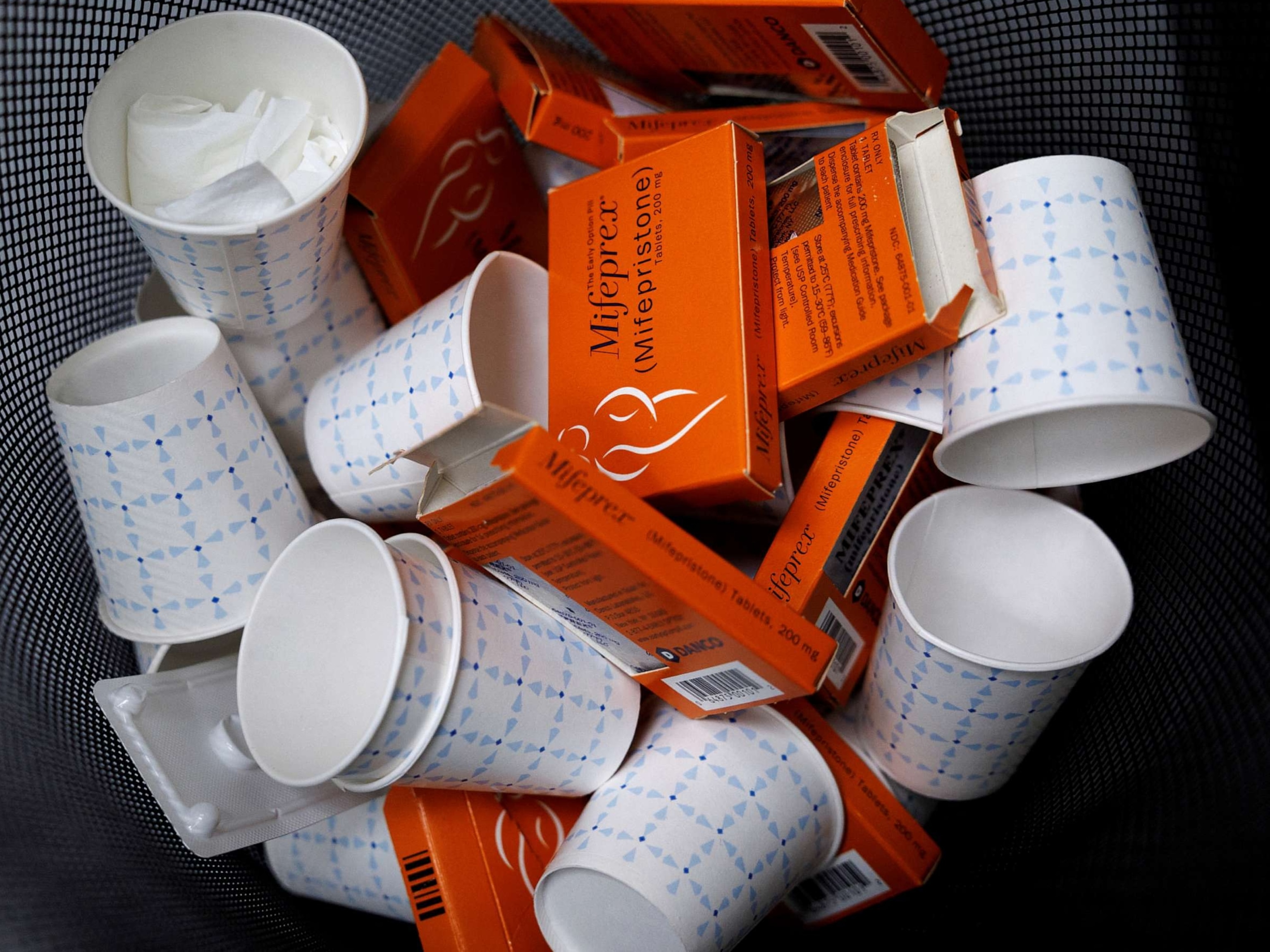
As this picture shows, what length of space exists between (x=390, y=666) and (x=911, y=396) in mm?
409

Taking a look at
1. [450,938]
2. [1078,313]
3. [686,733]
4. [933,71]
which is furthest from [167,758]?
[933,71]

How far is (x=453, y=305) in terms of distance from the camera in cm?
67

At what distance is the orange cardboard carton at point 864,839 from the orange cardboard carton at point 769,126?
0.47 meters

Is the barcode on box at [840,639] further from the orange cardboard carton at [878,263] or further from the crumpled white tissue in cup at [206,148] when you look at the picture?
the crumpled white tissue in cup at [206,148]

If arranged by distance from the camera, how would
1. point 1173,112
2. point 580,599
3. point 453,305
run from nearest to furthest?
1. point 580,599
2. point 453,305
3. point 1173,112

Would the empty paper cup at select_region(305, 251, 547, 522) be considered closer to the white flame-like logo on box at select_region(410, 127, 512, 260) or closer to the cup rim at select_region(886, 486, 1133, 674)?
the white flame-like logo on box at select_region(410, 127, 512, 260)

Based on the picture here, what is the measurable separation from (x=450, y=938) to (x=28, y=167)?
708 mm

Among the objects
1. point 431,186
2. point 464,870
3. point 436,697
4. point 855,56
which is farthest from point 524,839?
point 855,56

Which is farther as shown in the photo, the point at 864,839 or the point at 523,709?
the point at 864,839

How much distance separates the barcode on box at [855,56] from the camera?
2.20 ft

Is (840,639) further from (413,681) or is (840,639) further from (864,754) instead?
(413,681)

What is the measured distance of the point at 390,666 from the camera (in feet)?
1.95

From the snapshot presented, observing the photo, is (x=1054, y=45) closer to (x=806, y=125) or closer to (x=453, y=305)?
(x=806, y=125)

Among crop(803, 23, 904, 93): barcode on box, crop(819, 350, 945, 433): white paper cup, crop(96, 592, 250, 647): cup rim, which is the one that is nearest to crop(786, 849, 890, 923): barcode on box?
crop(819, 350, 945, 433): white paper cup
